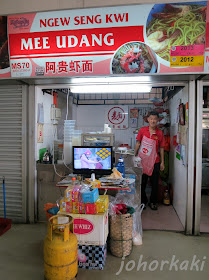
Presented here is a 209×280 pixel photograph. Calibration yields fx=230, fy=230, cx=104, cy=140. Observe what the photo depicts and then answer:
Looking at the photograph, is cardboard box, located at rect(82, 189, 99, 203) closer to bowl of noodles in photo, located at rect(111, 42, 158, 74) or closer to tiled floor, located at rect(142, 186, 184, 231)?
tiled floor, located at rect(142, 186, 184, 231)

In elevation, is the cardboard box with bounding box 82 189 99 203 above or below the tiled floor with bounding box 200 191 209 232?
above

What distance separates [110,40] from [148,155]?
240 cm

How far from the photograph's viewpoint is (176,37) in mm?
3037

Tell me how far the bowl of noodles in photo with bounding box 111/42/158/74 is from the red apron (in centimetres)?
183

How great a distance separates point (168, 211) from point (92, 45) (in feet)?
11.0

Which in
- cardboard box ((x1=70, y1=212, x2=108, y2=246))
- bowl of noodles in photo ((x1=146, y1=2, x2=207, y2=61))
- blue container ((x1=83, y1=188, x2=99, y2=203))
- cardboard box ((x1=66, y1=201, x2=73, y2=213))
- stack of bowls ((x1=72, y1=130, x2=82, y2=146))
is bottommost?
cardboard box ((x1=70, y1=212, x2=108, y2=246))

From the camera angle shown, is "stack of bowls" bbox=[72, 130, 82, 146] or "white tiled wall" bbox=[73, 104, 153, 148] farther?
"white tiled wall" bbox=[73, 104, 153, 148]

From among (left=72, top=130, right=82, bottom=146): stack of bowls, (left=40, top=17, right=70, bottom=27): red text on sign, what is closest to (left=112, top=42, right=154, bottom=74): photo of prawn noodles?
(left=40, top=17, right=70, bottom=27): red text on sign

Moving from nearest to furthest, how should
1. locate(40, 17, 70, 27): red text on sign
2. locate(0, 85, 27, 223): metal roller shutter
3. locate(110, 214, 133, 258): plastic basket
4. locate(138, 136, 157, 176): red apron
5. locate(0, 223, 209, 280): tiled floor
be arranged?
locate(0, 223, 209, 280): tiled floor
locate(110, 214, 133, 258): plastic basket
locate(40, 17, 70, 27): red text on sign
locate(0, 85, 27, 223): metal roller shutter
locate(138, 136, 157, 176): red apron

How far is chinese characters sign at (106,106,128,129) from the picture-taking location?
5984mm

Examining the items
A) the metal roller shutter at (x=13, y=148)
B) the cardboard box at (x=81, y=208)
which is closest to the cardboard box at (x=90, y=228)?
the cardboard box at (x=81, y=208)

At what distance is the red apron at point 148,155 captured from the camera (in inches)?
183

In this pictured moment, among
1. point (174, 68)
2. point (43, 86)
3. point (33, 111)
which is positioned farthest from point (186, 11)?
point (33, 111)

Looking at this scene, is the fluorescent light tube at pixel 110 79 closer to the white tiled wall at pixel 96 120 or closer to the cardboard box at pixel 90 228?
the cardboard box at pixel 90 228
